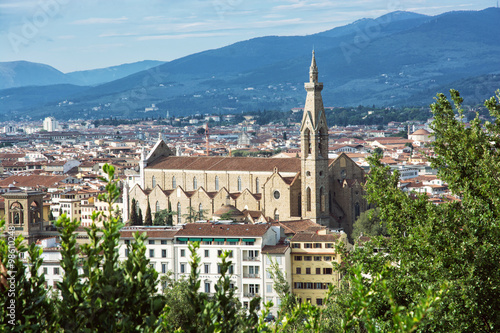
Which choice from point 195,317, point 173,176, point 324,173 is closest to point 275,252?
point 324,173

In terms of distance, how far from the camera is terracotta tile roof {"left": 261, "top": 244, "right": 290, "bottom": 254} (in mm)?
37312

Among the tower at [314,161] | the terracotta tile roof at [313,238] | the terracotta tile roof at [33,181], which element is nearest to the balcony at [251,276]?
the terracotta tile roof at [313,238]

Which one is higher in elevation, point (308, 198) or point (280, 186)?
point (280, 186)

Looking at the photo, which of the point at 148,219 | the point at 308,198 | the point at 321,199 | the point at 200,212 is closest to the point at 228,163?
the point at 200,212

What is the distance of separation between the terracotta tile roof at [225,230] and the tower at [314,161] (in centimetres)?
1001

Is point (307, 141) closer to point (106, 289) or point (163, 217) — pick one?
point (163, 217)

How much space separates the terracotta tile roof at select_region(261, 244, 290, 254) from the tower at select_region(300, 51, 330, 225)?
11.7 m

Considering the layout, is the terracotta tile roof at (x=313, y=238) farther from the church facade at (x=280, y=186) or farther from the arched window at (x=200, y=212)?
the arched window at (x=200, y=212)

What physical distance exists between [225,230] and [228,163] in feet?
53.6

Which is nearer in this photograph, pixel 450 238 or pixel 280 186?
pixel 450 238

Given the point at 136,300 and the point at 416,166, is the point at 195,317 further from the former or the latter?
the point at 416,166

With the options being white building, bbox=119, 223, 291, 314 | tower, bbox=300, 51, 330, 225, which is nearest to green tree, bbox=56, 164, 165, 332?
white building, bbox=119, 223, 291, 314

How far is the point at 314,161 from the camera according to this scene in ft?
164

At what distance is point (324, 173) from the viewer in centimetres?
5050
